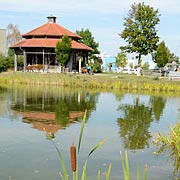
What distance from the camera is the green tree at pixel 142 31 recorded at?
160 ft

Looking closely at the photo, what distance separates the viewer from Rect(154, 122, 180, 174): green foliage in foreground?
433 inches

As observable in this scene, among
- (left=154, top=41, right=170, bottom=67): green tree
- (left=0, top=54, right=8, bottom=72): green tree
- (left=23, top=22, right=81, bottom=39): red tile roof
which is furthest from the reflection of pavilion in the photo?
(left=154, top=41, right=170, bottom=67): green tree

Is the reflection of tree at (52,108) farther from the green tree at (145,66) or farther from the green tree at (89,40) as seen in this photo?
the green tree at (145,66)

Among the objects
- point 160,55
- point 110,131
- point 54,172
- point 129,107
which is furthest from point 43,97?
point 160,55

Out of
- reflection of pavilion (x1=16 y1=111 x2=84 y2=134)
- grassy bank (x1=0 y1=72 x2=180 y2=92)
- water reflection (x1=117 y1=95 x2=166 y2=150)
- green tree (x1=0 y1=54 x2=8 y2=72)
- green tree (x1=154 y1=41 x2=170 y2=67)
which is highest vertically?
green tree (x1=154 y1=41 x2=170 y2=67)

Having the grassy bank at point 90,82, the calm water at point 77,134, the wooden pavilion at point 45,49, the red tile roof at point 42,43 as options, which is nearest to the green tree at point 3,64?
the wooden pavilion at point 45,49

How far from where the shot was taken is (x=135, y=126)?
16688mm

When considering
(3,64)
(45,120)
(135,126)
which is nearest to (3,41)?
(3,64)

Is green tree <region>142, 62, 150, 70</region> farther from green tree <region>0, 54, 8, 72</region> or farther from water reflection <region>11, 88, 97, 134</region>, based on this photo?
water reflection <region>11, 88, 97, 134</region>

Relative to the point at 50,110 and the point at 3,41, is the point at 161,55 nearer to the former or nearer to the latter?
the point at 3,41

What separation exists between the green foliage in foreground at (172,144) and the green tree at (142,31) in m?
36.2

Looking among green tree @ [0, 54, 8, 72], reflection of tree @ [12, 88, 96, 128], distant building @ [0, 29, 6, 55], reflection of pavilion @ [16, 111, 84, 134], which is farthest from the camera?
distant building @ [0, 29, 6, 55]

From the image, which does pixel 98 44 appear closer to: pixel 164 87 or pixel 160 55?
pixel 160 55

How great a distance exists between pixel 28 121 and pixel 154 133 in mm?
5382
